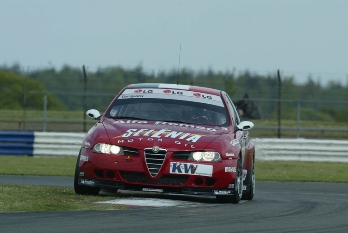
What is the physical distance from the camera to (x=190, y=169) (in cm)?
1009

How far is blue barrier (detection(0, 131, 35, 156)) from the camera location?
2227 centimetres

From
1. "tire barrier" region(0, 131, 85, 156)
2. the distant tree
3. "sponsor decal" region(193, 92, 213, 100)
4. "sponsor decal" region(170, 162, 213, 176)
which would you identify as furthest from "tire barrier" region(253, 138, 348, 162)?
"sponsor decal" region(170, 162, 213, 176)

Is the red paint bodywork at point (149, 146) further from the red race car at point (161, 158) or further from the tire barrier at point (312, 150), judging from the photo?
the tire barrier at point (312, 150)

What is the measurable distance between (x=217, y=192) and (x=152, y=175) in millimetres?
781

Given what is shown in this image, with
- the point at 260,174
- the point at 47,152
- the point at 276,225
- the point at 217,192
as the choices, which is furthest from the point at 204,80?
the point at 276,225

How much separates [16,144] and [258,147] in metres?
6.13

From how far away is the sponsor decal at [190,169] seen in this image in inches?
395

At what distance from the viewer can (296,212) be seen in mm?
9570

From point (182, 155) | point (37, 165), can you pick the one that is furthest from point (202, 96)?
point (37, 165)

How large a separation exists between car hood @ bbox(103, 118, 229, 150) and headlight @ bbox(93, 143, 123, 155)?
6 centimetres

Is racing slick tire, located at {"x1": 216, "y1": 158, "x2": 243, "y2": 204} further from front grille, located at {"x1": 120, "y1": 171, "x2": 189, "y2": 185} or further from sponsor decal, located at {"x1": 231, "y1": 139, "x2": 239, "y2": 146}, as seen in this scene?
front grille, located at {"x1": 120, "y1": 171, "x2": 189, "y2": 185}

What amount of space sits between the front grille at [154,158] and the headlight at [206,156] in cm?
33

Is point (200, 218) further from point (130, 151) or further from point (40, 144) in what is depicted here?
point (40, 144)

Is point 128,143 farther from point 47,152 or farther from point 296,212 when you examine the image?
point 47,152
